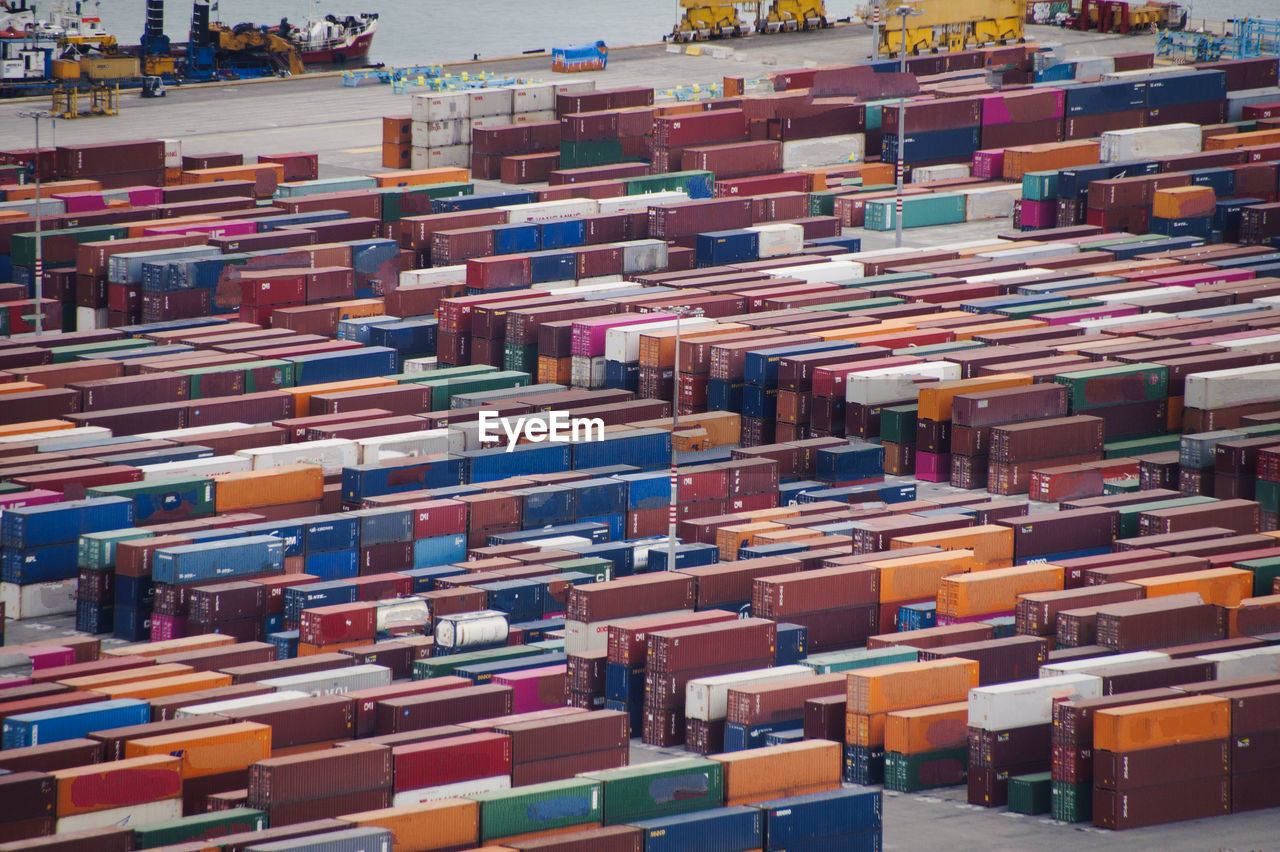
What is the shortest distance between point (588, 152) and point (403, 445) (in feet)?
156

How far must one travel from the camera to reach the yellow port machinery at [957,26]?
13675 cm

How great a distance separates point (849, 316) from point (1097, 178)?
77.8 feet

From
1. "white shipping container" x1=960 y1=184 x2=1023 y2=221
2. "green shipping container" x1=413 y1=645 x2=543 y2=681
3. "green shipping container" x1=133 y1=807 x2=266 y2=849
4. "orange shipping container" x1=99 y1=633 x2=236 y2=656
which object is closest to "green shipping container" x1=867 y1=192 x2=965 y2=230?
"white shipping container" x1=960 y1=184 x2=1023 y2=221

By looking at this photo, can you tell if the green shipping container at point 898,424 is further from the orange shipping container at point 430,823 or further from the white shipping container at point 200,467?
the orange shipping container at point 430,823

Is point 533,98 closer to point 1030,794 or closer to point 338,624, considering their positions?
point 338,624

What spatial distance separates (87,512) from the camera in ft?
180

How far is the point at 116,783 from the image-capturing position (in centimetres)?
3938

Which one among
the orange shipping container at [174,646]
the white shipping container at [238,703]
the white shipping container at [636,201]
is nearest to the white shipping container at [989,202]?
the white shipping container at [636,201]

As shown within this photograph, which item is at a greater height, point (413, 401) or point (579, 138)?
point (579, 138)

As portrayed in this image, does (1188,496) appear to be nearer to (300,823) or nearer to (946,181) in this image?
(300,823)

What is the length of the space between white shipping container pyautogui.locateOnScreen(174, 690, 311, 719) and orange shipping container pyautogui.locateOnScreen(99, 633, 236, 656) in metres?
4.90

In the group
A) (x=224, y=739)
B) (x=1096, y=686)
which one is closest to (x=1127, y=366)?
(x=1096, y=686)

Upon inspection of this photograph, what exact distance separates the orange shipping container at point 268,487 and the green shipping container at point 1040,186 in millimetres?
44679

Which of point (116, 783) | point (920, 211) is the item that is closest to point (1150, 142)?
point (920, 211)
